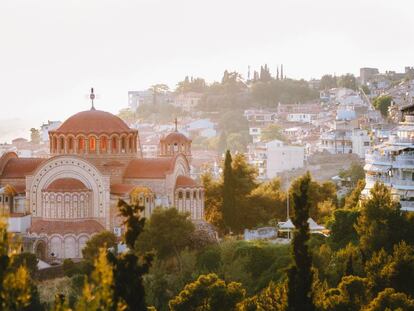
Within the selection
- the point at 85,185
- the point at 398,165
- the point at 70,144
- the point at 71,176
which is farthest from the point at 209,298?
the point at 70,144

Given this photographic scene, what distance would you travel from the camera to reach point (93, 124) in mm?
53594

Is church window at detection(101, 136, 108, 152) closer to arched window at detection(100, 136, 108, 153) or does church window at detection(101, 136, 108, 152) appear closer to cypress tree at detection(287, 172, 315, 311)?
arched window at detection(100, 136, 108, 153)

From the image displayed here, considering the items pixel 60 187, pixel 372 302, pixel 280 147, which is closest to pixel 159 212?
pixel 60 187

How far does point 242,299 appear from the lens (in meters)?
34.2

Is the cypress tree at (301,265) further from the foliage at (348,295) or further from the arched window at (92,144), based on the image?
the arched window at (92,144)

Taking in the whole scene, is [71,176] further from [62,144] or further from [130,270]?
[130,270]

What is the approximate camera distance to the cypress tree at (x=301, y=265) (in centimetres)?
2911

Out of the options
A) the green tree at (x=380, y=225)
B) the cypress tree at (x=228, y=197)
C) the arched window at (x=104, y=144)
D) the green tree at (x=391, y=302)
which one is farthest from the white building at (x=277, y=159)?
the green tree at (x=391, y=302)

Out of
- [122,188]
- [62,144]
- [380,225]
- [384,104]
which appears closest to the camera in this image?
[380,225]

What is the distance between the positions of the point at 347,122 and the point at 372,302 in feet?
196

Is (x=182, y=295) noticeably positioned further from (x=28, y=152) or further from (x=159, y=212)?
(x=28, y=152)

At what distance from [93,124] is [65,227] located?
581 centimetres

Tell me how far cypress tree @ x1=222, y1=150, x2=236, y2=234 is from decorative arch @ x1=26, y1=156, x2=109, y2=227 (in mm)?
5384

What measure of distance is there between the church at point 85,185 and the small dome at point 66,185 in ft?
0.13
